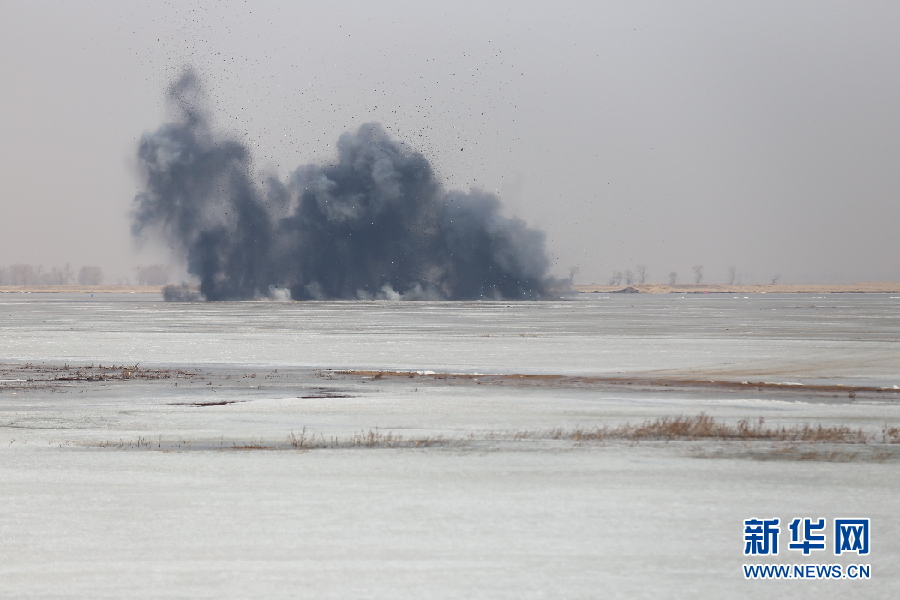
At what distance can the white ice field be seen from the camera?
9.58m

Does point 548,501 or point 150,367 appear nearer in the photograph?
point 548,501

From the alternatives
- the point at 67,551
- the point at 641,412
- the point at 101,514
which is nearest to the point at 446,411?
the point at 641,412

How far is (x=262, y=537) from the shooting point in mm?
10977

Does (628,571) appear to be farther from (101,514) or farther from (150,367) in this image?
(150,367)

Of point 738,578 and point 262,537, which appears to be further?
point 262,537

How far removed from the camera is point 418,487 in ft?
45.3

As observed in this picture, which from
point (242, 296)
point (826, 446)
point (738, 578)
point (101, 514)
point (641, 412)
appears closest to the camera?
point (738, 578)

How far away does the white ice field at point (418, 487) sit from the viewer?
377 inches

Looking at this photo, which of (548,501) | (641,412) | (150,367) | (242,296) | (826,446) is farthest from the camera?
(242,296)

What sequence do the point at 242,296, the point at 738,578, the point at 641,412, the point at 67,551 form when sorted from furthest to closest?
the point at 242,296 < the point at 641,412 < the point at 67,551 < the point at 738,578

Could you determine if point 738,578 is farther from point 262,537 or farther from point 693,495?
point 262,537

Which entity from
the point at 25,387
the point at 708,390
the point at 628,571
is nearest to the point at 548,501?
the point at 628,571

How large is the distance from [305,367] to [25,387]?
10103 mm

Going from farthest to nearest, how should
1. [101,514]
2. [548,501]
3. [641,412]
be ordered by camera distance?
[641,412], [548,501], [101,514]
